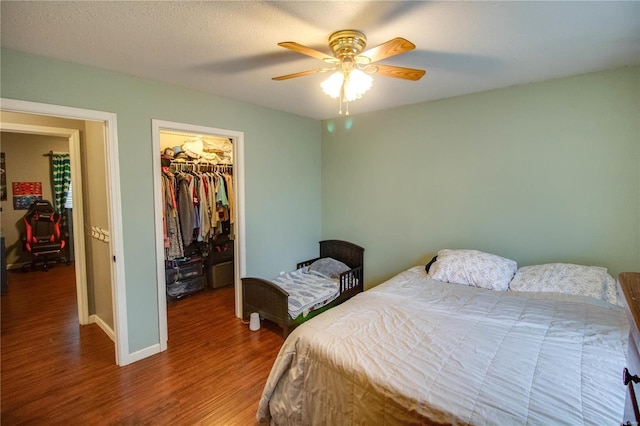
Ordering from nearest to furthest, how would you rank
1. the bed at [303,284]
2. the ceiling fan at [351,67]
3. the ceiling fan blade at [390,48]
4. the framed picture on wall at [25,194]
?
the ceiling fan blade at [390,48]
the ceiling fan at [351,67]
the bed at [303,284]
the framed picture on wall at [25,194]

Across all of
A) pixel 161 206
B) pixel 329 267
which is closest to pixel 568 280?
pixel 329 267

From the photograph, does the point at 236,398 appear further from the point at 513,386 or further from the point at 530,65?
the point at 530,65

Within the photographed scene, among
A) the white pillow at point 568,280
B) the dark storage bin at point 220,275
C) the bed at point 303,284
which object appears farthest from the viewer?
the dark storage bin at point 220,275

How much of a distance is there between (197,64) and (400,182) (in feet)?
7.77

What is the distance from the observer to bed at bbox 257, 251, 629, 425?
3.88 feet

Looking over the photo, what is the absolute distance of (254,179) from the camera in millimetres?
3402

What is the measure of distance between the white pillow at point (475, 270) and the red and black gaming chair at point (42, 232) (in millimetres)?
6314

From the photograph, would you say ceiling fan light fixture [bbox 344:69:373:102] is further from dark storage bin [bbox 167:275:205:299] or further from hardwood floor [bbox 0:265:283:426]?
dark storage bin [bbox 167:275:205:299]

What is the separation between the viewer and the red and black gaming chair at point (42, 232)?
5.20 metres

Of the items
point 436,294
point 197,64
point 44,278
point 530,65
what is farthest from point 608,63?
point 44,278

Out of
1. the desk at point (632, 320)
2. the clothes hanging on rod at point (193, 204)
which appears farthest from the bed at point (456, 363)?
the clothes hanging on rod at point (193, 204)

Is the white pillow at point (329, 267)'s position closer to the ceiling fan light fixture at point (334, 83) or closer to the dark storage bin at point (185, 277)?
the dark storage bin at point (185, 277)

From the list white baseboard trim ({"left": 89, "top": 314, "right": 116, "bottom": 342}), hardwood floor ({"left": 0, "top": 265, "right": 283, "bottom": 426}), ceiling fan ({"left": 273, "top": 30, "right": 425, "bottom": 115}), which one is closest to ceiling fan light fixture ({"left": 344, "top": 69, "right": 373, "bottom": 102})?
ceiling fan ({"left": 273, "top": 30, "right": 425, "bottom": 115})

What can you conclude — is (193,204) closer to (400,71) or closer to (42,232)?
(400,71)
